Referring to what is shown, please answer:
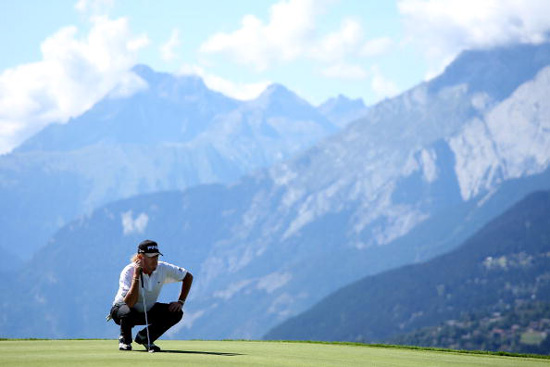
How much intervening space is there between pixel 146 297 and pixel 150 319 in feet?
2.23

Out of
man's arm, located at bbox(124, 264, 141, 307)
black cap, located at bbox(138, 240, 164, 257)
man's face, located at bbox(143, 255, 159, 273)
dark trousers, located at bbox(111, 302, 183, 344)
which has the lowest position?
dark trousers, located at bbox(111, 302, 183, 344)

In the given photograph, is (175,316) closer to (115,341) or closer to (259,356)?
(259,356)

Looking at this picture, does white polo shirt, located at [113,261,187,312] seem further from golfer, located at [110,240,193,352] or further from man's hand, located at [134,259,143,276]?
man's hand, located at [134,259,143,276]

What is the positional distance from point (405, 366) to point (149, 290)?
6.63m

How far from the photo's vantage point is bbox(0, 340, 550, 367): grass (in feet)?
72.9

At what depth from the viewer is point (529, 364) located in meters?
27.0

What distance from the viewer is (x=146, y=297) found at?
24734mm

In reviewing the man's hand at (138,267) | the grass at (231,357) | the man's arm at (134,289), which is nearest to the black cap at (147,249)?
the man's hand at (138,267)

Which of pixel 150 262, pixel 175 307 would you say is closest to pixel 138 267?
pixel 150 262

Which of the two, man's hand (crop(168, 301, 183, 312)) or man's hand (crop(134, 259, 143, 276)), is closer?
man's hand (crop(134, 259, 143, 276))

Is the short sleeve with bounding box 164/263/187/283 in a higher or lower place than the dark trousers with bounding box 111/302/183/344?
higher

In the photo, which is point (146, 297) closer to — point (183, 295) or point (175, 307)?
point (175, 307)

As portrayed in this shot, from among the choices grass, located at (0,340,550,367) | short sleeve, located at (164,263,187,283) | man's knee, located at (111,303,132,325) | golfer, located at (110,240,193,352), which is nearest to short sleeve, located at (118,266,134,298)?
golfer, located at (110,240,193,352)

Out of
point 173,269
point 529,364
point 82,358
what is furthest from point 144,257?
point 529,364
